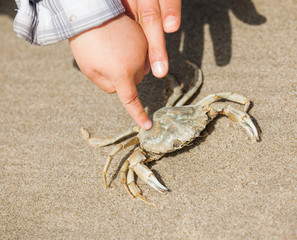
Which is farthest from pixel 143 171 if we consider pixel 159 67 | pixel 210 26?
pixel 210 26

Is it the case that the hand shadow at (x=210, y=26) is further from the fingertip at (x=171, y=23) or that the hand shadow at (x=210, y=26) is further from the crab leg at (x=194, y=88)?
the fingertip at (x=171, y=23)

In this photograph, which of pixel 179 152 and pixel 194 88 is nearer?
pixel 179 152

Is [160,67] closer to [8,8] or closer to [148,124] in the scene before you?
[148,124]

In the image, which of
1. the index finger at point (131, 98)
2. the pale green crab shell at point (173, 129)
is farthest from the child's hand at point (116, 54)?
the pale green crab shell at point (173, 129)

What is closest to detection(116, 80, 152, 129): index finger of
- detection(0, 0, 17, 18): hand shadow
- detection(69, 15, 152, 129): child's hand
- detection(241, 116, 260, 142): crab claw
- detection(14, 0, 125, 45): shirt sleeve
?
detection(69, 15, 152, 129): child's hand

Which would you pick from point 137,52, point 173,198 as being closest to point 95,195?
point 173,198

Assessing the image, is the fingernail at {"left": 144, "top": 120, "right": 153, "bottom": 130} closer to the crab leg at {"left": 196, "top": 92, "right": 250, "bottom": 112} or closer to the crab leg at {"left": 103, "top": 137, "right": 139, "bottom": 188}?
the crab leg at {"left": 103, "top": 137, "right": 139, "bottom": 188}

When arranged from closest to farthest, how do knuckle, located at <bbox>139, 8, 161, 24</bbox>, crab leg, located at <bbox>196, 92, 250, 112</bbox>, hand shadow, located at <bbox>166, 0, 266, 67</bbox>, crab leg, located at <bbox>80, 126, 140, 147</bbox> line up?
knuckle, located at <bbox>139, 8, 161, 24</bbox> → crab leg, located at <bbox>196, 92, 250, 112</bbox> → crab leg, located at <bbox>80, 126, 140, 147</bbox> → hand shadow, located at <bbox>166, 0, 266, 67</bbox>
